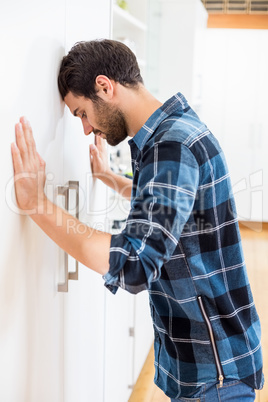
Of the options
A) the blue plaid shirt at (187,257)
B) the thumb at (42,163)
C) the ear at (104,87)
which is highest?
the ear at (104,87)

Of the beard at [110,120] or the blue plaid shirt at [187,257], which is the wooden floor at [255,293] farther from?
the beard at [110,120]

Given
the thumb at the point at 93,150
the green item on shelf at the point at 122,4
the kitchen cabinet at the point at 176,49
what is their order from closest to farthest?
the thumb at the point at 93,150, the green item on shelf at the point at 122,4, the kitchen cabinet at the point at 176,49

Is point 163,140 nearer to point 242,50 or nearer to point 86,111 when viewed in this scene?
point 86,111

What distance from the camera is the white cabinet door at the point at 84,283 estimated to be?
140 cm

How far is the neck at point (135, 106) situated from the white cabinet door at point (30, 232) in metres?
0.17

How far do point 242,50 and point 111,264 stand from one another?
17.8ft

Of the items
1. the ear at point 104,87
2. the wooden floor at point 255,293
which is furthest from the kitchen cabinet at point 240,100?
the ear at point 104,87

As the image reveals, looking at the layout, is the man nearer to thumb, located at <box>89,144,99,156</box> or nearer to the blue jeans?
the blue jeans

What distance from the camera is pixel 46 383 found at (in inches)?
51.4

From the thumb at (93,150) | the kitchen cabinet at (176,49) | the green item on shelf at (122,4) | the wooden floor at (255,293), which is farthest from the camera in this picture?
the kitchen cabinet at (176,49)

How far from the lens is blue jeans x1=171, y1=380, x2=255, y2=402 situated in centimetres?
122

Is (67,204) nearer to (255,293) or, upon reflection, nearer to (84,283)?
(84,283)

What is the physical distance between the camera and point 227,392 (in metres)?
1.22

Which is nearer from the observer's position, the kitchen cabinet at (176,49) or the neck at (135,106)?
the neck at (135,106)
